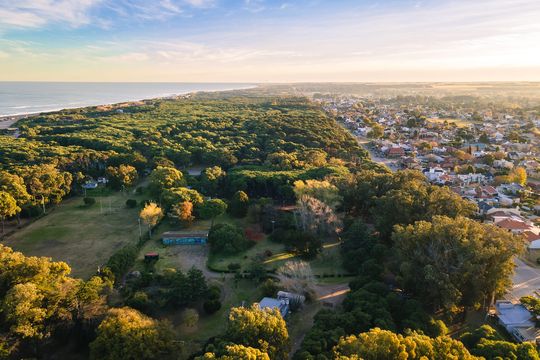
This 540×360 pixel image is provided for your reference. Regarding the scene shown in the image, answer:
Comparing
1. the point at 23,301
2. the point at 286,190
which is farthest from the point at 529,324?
the point at 23,301

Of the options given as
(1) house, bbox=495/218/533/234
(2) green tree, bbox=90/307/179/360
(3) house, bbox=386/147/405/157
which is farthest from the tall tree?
(3) house, bbox=386/147/405/157

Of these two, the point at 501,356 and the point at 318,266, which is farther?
the point at 318,266

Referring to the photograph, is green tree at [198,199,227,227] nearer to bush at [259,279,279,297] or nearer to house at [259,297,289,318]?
bush at [259,279,279,297]

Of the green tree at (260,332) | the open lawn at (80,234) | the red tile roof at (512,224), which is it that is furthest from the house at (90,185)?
the red tile roof at (512,224)

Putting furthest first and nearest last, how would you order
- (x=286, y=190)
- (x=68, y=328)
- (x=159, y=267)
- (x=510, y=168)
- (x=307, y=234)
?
1. (x=510, y=168)
2. (x=286, y=190)
3. (x=307, y=234)
4. (x=159, y=267)
5. (x=68, y=328)

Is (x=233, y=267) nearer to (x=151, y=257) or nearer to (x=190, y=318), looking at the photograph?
(x=151, y=257)

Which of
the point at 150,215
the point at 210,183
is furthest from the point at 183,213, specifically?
the point at 210,183

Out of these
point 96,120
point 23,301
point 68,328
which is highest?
point 96,120

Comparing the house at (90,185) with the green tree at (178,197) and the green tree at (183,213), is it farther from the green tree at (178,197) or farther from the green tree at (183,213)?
the green tree at (183,213)

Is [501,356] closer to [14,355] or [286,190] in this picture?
[14,355]
